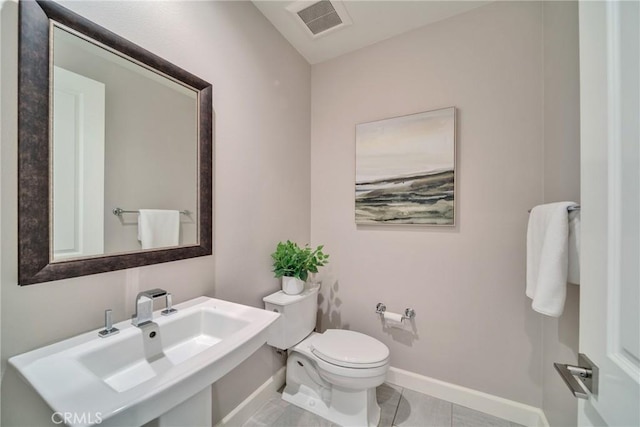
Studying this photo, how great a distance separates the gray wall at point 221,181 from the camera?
2.41ft

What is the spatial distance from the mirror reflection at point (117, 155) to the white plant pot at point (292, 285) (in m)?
0.67

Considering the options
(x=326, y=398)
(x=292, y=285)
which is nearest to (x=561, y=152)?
(x=292, y=285)

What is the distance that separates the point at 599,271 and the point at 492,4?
1.81 metres

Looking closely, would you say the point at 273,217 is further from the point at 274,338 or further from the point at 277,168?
the point at 274,338

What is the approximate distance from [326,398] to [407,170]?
1.60 m

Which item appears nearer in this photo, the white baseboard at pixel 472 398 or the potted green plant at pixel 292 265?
the white baseboard at pixel 472 398

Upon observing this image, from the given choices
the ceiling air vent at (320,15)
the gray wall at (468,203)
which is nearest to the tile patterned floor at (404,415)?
the gray wall at (468,203)

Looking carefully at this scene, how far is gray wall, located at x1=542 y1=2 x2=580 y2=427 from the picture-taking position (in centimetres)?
112

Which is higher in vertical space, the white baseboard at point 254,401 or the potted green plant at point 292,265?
the potted green plant at point 292,265

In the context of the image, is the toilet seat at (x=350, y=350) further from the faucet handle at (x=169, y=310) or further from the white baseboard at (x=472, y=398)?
the faucet handle at (x=169, y=310)

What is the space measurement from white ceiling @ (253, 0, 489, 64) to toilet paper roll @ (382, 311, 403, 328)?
2026 millimetres

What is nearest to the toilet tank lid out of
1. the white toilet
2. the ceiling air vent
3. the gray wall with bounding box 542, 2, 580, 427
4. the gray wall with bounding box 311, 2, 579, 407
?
the white toilet

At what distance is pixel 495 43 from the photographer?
154cm

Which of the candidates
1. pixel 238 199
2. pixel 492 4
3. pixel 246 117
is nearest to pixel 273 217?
pixel 238 199
